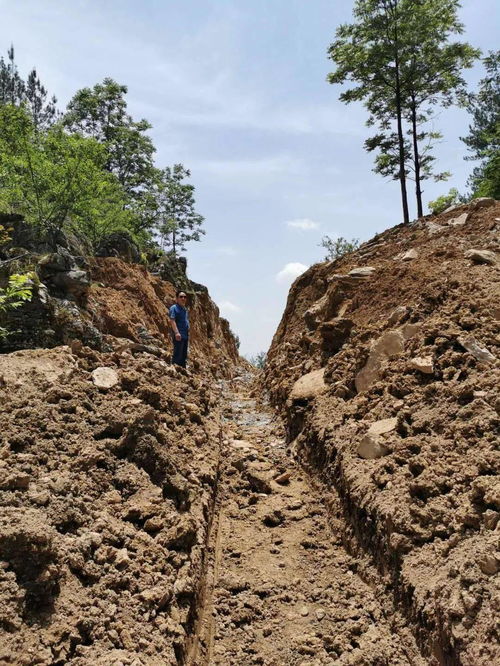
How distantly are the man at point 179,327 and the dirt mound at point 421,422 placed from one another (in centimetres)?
207

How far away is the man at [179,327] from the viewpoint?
27.0 feet

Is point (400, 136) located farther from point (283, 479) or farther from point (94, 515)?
point (94, 515)

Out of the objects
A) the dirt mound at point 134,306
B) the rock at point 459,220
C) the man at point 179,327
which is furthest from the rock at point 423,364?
the rock at point 459,220

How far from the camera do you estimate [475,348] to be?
17.1 ft

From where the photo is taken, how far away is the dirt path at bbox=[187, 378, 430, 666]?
3.20 metres

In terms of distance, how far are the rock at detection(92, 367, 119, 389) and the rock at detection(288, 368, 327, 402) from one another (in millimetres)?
3090

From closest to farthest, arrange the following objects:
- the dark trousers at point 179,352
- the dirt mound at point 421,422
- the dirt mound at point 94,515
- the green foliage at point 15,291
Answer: the dirt mound at point 94,515 < the dirt mound at point 421,422 < the green foliage at point 15,291 < the dark trousers at point 179,352

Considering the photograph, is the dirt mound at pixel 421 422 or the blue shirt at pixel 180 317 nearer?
the dirt mound at pixel 421 422

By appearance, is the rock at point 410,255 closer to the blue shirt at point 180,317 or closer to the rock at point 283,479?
the blue shirt at point 180,317

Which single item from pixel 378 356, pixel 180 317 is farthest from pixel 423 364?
pixel 180 317

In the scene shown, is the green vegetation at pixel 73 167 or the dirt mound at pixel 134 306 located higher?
the green vegetation at pixel 73 167

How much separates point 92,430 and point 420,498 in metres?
3.10

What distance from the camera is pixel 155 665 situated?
2.72 metres

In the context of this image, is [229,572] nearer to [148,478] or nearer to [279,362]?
[148,478]
